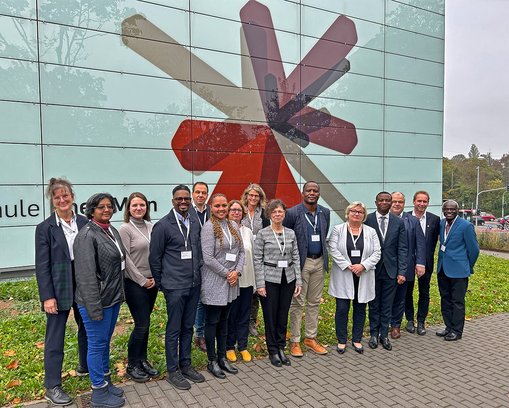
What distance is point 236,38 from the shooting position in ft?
35.3

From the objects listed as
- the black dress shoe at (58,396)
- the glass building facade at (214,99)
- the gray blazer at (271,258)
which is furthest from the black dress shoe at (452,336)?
the glass building facade at (214,99)

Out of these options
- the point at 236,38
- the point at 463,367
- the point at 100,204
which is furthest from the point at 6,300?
the point at 236,38

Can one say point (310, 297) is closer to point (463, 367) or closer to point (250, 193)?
point (250, 193)

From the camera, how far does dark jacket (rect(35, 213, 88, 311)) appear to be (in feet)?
11.7

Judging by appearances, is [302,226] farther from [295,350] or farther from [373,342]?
[373,342]

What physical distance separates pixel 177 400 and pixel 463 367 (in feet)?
10.8

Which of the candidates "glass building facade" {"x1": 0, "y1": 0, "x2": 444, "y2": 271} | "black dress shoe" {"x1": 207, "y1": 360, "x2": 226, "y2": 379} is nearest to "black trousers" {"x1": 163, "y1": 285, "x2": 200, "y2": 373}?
"black dress shoe" {"x1": 207, "y1": 360, "x2": 226, "y2": 379}

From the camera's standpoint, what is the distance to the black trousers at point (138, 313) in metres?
4.00

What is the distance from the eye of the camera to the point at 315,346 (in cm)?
504

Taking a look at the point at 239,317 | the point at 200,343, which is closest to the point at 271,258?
the point at 239,317

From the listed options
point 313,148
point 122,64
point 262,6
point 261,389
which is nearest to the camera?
point 261,389

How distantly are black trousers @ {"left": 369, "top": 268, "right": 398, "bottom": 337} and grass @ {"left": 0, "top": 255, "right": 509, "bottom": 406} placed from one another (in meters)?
0.62

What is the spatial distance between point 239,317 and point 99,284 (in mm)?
1745

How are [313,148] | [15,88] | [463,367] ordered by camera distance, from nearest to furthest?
[463,367], [15,88], [313,148]
